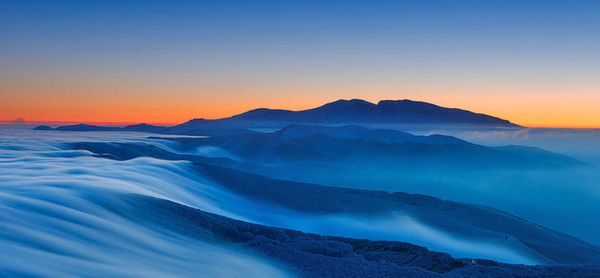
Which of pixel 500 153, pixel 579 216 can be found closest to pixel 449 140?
pixel 500 153

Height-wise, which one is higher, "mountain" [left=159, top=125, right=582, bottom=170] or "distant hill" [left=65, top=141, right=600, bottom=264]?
"mountain" [left=159, top=125, right=582, bottom=170]

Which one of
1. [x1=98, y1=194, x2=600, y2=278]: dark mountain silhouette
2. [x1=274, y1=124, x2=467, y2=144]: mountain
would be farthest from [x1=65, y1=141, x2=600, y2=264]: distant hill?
[x1=274, y1=124, x2=467, y2=144]: mountain

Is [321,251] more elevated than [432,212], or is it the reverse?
[321,251]

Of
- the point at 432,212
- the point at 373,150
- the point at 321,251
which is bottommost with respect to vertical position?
the point at 432,212

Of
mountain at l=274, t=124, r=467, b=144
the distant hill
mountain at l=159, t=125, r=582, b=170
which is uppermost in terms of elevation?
mountain at l=274, t=124, r=467, b=144

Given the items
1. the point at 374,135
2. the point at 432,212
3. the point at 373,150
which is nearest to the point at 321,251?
the point at 432,212

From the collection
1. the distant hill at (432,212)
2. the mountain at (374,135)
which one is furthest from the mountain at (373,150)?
the distant hill at (432,212)

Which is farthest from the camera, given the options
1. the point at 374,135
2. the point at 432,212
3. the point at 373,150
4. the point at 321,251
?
the point at 374,135

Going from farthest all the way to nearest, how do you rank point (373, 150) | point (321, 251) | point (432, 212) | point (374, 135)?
point (374, 135) → point (373, 150) → point (432, 212) → point (321, 251)

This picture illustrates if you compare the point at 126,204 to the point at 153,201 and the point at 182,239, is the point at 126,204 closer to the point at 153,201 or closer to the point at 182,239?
the point at 153,201

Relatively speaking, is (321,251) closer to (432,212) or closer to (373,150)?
(432,212)

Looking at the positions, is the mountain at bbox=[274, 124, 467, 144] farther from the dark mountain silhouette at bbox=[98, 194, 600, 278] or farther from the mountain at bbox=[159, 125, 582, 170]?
the dark mountain silhouette at bbox=[98, 194, 600, 278]

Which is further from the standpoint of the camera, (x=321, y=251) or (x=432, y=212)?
(x=432, y=212)
